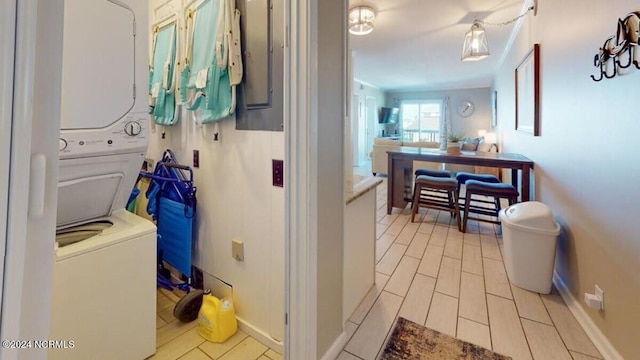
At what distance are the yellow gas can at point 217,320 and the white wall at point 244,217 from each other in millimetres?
77

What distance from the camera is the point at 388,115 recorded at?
32.4ft

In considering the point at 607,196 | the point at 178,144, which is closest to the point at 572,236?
the point at 607,196

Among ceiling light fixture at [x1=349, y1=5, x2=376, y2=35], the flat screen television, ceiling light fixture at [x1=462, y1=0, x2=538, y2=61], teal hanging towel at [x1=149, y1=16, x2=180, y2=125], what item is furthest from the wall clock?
teal hanging towel at [x1=149, y1=16, x2=180, y2=125]

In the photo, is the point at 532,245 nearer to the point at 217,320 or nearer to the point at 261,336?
the point at 261,336

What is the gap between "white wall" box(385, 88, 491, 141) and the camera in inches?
353

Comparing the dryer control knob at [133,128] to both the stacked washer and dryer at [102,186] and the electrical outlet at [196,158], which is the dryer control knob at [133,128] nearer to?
the stacked washer and dryer at [102,186]

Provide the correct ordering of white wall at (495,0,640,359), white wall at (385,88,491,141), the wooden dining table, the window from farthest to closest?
the window
white wall at (385,88,491,141)
the wooden dining table
white wall at (495,0,640,359)

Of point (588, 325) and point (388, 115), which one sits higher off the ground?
point (388, 115)

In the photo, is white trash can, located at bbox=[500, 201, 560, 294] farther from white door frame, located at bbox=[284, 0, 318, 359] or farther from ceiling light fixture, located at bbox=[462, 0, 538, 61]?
ceiling light fixture, located at bbox=[462, 0, 538, 61]

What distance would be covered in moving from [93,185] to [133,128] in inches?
13.6

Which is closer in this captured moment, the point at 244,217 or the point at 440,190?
the point at 244,217

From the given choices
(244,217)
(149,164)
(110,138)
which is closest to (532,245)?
(244,217)

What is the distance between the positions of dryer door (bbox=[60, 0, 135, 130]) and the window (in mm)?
9786

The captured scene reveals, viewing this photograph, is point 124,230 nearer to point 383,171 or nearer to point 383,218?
point 383,218
